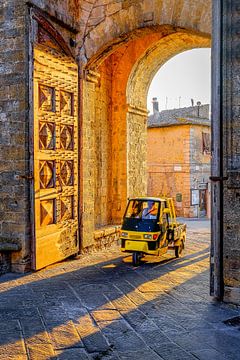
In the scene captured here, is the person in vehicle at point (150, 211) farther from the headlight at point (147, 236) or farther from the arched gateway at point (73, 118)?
the arched gateway at point (73, 118)

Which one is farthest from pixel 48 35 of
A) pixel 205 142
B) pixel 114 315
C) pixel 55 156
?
pixel 205 142

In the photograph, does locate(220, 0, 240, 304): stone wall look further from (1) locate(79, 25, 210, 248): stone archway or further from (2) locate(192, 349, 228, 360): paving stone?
(1) locate(79, 25, 210, 248): stone archway

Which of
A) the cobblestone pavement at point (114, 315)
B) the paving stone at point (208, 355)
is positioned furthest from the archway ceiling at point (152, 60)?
the paving stone at point (208, 355)

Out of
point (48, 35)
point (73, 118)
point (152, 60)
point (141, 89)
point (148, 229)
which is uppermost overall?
point (152, 60)

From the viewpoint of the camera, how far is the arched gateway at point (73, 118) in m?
→ 5.77

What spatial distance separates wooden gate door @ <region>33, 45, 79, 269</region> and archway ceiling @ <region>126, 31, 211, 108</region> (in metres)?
2.56

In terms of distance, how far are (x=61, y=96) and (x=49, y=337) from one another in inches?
187

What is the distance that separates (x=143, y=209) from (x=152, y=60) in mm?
4371

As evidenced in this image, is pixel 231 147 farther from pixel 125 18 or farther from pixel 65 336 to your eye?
pixel 125 18

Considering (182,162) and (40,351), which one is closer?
(40,351)

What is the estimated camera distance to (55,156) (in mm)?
7855

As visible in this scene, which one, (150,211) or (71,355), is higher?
(150,211)

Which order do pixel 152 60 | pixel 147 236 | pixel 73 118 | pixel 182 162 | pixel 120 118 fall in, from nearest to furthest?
pixel 147 236
pixel 73 118
pixel 120 118
pixel 152 60
pixel 182 162

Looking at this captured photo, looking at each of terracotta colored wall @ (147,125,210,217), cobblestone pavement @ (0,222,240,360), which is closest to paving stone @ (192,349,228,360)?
cobblestone pavement @ (0,222,240,360)
